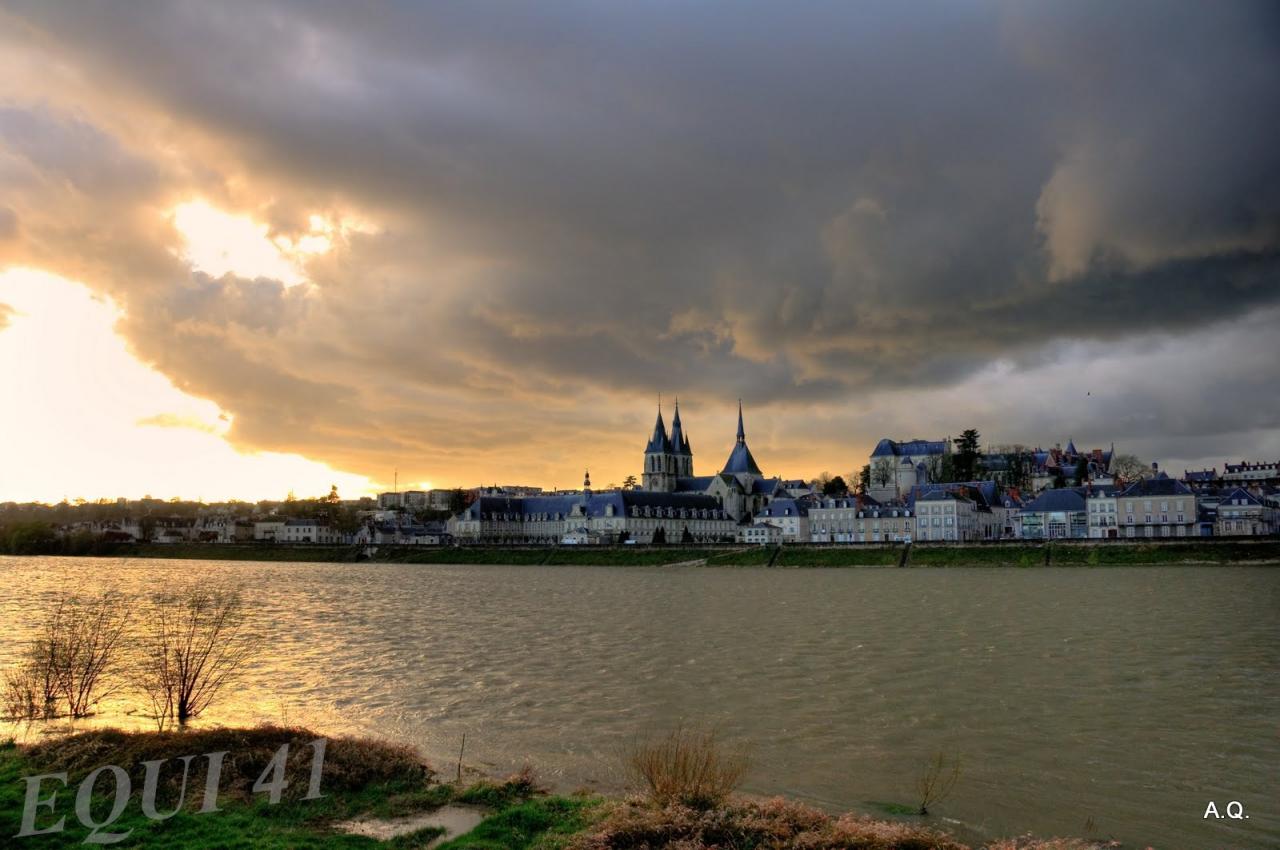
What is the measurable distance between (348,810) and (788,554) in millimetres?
94093

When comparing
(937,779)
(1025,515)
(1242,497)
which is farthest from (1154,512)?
(937,779)

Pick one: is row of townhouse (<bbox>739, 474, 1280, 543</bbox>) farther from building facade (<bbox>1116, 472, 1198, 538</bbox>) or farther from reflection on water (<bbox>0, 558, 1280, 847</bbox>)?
reflection on water (<bbox>0, 558, 1280, 847</bbox>)

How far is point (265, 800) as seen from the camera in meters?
12.0

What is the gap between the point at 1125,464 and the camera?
17938cm

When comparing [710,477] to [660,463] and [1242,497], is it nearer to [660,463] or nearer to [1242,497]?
[660,463]

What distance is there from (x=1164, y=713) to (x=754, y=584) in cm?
5098

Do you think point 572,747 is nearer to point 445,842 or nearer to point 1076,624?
point 445,842

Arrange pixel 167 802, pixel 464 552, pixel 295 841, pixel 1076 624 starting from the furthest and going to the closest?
pixel 464 552 → pixel 1076 624 → pixel 167 802 → pixel 295 841

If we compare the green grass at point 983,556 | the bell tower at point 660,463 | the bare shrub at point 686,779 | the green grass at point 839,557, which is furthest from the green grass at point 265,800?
the bell tower at point 660,463

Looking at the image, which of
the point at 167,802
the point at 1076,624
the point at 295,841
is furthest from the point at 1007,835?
the point at 1076,624

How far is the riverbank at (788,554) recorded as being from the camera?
264 feet

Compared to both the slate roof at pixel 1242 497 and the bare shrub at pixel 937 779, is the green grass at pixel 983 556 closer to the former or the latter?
the slate roof at pixel 1242 497

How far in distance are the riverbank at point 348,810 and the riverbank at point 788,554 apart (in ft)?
265

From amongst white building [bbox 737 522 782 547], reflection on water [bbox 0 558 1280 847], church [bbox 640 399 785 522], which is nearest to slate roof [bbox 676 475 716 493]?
church [bbox 640 399 785 522]
